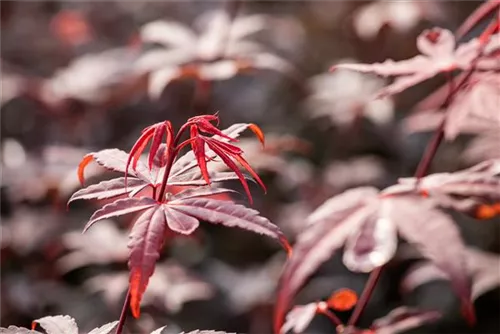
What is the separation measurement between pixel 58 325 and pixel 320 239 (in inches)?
12.0

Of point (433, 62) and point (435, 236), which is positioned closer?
point (435, 236)

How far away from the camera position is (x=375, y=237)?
0.79 metres

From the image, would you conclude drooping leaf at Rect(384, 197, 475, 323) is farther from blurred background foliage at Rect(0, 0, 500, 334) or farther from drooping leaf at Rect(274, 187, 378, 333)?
blurred background foliage at Rect(0, 0, 500, 334)

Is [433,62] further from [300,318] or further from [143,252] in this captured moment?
[143,252]

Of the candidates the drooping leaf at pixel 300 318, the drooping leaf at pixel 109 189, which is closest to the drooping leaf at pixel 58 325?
the drooping leaf at pixel 109 189

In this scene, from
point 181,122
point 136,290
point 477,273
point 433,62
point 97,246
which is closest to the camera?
point 136,290

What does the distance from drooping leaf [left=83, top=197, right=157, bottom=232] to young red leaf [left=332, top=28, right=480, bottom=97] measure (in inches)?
13.3

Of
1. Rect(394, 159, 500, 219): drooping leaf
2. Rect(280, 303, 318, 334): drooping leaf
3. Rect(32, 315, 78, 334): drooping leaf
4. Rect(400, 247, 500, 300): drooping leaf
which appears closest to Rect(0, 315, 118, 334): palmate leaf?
Rect(32, 315, 78, 334): drooping leaf

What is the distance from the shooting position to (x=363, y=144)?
2.28 meters

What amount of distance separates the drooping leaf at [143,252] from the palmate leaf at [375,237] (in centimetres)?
19

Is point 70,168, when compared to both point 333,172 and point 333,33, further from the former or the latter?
point 333,33

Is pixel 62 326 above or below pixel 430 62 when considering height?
below

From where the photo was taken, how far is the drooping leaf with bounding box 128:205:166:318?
58cm

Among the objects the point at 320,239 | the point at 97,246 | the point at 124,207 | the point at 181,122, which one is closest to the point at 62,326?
the point at 124,207
